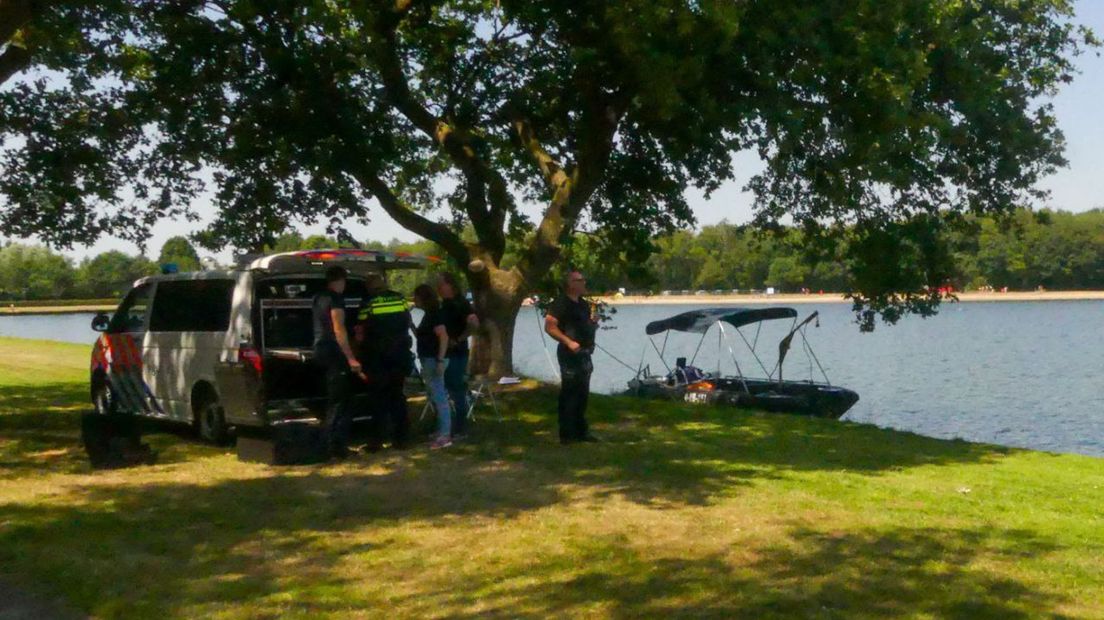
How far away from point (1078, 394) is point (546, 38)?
1802 centimetres

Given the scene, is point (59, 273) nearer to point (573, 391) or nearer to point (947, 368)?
point (947, 368)

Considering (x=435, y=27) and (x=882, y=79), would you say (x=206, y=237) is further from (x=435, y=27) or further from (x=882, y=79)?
(x=882, y=79)

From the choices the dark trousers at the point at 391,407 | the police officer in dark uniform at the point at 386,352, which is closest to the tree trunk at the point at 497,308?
the dark trousers at the point at 391,407

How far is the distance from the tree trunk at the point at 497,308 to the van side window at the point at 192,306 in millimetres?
5044

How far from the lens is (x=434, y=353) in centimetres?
1146

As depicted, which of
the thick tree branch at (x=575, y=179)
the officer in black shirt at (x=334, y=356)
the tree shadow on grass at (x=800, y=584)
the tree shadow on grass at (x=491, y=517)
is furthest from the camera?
the thick tree branch at (x=575, y=179)

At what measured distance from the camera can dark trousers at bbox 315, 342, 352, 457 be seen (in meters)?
10.6

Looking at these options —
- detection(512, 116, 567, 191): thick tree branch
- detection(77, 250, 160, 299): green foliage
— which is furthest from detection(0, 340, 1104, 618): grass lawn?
detection(77, 250, 160, 299): green foliage

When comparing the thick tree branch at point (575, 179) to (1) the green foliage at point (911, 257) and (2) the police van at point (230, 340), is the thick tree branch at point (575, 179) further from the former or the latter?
(2) the police van at point (230, 340)

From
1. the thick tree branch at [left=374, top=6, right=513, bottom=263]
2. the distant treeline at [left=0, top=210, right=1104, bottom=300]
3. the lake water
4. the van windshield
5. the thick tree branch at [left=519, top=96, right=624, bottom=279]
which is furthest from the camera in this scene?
the distant treeline at [left=0, top=210, right=1104, bottom=300]

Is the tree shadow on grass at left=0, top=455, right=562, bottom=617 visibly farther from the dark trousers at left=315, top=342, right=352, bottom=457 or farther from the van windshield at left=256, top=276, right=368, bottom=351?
the van windshield at left=256, top=276, right=368, bottom=351

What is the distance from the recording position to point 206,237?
17.2 meters

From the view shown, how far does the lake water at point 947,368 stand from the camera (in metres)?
24.0

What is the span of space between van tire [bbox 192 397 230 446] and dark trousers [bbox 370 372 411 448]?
5.30 ft
